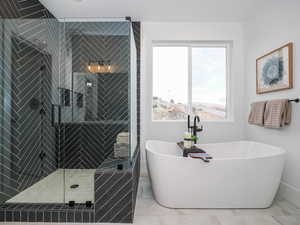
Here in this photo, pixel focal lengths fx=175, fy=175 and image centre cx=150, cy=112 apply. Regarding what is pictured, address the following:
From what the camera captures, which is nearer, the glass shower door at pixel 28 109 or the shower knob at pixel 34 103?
the glass shower door at pixel 28 109

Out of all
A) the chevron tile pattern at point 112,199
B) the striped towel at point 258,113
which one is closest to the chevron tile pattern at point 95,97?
the chevron tile pattern at point 112,199

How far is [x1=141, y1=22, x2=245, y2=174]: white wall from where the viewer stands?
10.4 feet

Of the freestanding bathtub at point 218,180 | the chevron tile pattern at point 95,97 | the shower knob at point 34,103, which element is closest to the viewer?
the freestanding bathtub at point 218,180

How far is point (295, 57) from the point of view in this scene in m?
2.14

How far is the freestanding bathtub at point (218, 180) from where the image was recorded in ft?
6.35

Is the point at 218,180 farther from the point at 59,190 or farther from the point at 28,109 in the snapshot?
the point at 28,109

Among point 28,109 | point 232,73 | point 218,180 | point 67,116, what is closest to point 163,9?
point 232,73

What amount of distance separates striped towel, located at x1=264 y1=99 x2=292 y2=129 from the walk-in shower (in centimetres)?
184

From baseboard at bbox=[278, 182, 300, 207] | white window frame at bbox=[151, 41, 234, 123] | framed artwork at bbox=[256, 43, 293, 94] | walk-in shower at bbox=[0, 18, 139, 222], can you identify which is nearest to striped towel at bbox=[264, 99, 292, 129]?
→ framed artwork at bbox=[256, 43, 293, 94]

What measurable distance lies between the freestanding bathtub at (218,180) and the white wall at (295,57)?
1.18 feet

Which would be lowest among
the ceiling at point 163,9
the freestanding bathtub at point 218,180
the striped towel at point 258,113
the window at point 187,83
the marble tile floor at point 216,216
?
the marble tile floor at point 216,216

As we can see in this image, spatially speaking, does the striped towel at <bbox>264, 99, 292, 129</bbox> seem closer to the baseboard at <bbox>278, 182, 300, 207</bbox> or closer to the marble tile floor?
the baseboard at <bbox>278, 182, 300, 207</bbox>

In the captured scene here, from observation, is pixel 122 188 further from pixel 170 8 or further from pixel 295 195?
pixel 170 8

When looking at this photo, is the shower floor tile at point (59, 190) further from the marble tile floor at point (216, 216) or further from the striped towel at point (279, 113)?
the striped towel at point (279, 113)
